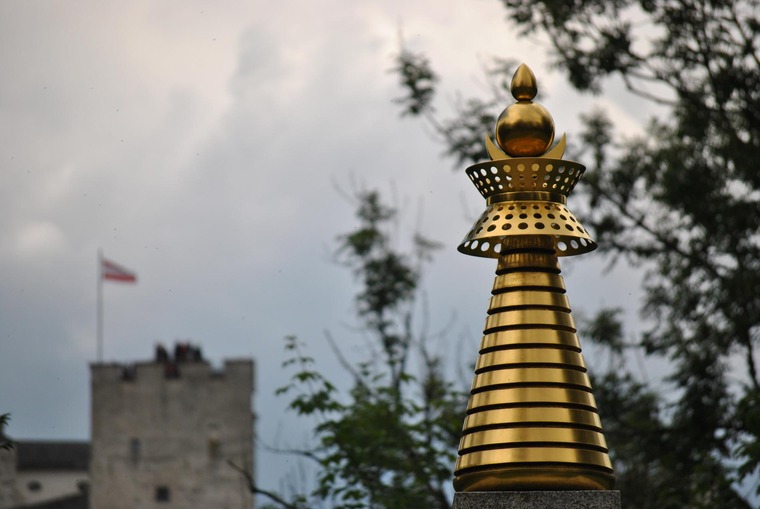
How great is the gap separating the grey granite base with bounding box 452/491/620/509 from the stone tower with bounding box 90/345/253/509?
205 feet

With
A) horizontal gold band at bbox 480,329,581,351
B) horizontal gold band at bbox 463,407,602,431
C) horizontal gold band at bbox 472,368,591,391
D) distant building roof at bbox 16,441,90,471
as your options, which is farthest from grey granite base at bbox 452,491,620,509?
distant building roof at bbox 16,441,90,471

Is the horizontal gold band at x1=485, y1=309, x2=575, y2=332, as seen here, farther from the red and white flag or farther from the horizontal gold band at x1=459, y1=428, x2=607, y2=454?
the red and white flag

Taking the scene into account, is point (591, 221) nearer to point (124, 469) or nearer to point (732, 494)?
point (732, 494)

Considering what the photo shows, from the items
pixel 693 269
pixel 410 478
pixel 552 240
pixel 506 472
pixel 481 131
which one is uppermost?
pixel 481 131

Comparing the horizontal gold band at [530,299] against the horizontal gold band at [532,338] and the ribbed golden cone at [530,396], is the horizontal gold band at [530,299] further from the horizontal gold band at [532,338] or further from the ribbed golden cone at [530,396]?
the horizontal gold band at [532,338]

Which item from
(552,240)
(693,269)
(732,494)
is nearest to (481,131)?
(693,269)

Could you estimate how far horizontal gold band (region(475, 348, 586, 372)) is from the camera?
8.17 m

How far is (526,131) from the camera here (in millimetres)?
8508

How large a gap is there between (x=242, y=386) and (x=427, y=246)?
41.9m

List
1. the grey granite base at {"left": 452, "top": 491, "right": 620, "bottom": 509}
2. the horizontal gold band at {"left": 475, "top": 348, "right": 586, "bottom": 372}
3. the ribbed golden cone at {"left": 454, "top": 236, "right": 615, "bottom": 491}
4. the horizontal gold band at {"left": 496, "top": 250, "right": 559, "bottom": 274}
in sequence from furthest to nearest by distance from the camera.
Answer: the horizontal gold band at {"left": 496, "top": 250, "right": 559, "bottom": 274} < the horizontal gold band at {"left": 475, "top": 348, "right": 586, "bottom": 372} < the ribbed golden cone at {"left": 454, "top": 236, "right": 615, "bottom": 491} < the grey granite base at {"left": 452, "top": 491, "right": 620, "bottom": 509}

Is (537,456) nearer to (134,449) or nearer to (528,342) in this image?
(528,342)

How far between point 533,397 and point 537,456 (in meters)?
0.34

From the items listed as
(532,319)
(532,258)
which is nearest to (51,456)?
(532,258)

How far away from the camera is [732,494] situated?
17.7 metres
